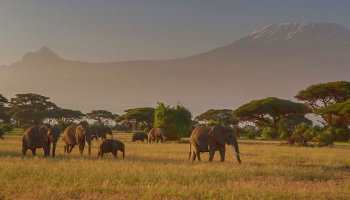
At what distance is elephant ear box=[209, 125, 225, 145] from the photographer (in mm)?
15867

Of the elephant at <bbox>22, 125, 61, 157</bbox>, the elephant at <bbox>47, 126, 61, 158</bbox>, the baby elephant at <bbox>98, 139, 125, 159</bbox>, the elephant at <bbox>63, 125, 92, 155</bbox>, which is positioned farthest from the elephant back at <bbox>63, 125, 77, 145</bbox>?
the elephant at <bbox>47, 126, 61, 158</bbox>

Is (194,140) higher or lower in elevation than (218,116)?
lower

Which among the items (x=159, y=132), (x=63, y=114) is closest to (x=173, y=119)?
(x=159, y=132)

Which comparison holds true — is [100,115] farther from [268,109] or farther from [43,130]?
[43,130]

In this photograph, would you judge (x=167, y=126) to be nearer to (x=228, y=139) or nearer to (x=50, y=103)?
(x=228, y=139)

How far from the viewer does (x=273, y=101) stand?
64.9 metres

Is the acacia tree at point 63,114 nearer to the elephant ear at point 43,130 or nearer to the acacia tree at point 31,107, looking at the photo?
the acacia tree at point 31,107

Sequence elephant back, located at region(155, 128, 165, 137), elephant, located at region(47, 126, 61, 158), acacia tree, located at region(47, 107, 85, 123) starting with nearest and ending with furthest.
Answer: elephant, located at region(47, 126, 61, 158)
elephant back, located at region(155, 128, 165, 137)
acacia tree, located at region(47, 107, 85, 123)

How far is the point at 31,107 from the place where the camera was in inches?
3246

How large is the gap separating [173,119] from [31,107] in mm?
50207

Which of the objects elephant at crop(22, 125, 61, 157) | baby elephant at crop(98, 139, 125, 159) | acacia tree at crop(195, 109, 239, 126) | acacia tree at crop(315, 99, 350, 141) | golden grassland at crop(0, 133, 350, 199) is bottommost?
golden grassland at crop(0, 133, 350, 199)

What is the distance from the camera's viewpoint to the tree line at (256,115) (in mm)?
46125

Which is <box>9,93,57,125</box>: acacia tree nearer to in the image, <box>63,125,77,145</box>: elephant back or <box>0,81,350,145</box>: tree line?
<box>0,81,350,145</box>: tree line

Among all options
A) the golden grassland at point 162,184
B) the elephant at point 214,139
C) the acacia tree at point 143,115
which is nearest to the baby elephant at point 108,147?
the elephant at point 214,139
